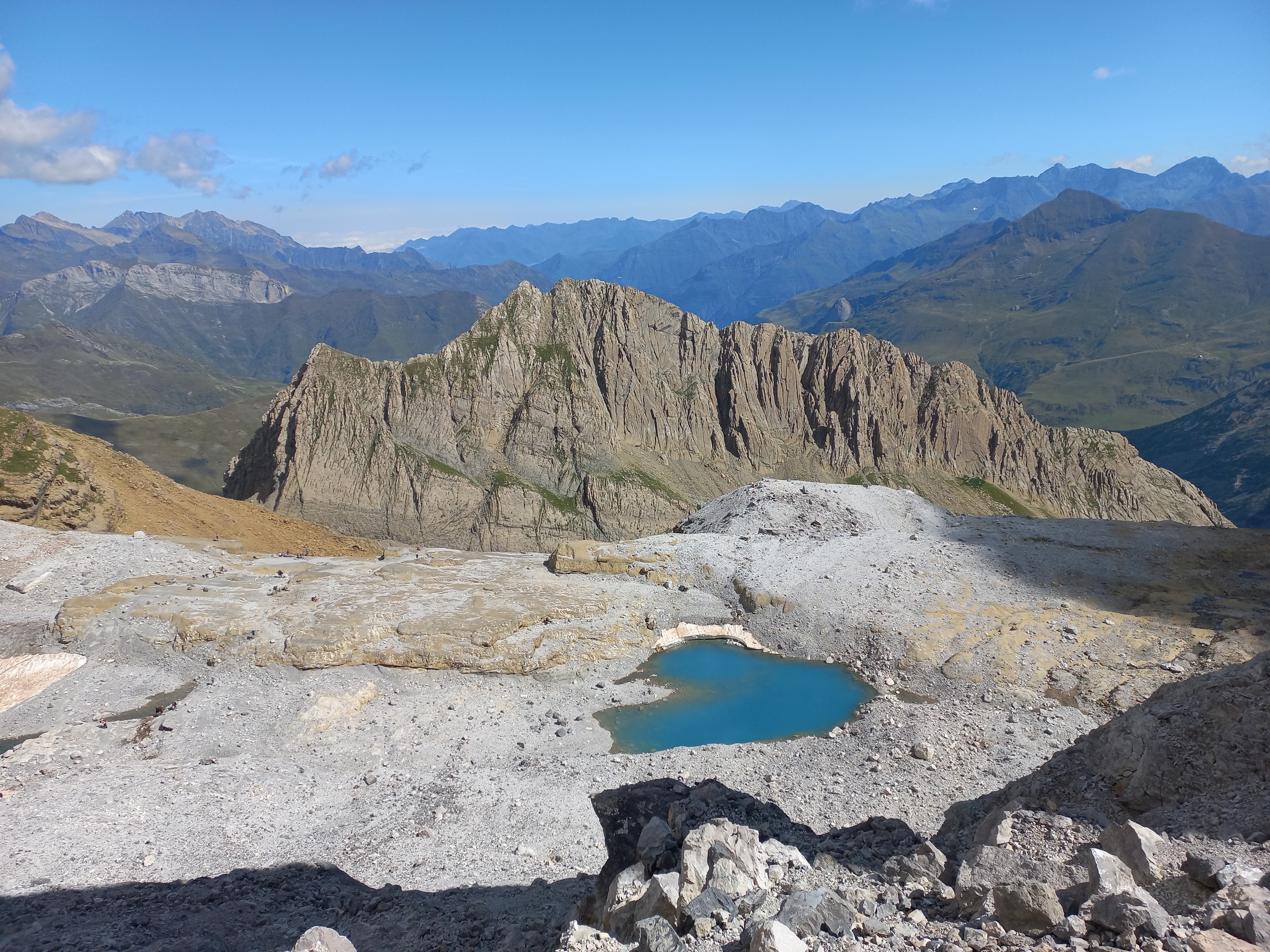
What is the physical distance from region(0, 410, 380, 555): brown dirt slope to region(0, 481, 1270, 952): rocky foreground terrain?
578 centimetres

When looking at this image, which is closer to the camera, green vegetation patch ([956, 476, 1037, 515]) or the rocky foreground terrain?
the rocky foreground terrain

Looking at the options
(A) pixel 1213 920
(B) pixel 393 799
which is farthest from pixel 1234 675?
(B) pixel 393 799

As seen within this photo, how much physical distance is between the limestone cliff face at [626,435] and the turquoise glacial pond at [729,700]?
67.3 meters

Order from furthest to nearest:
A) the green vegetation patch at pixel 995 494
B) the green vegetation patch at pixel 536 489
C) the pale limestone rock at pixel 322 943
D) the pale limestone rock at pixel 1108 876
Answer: the green vegetation patch at pixel 995 494, the green vegetation patch at pixel 536 489, the pale limestone rock at pixel 322 943, the pale limestone rock at pixel 1108 876

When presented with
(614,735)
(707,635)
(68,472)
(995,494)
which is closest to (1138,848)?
(614,735)

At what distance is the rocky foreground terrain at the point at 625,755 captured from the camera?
13016 millimetres

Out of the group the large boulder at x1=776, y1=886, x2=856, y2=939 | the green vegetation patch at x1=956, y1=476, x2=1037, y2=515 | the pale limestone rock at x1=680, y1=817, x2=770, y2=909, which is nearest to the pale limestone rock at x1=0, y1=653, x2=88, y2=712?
the pale limestone rock at x1=680, y1=817, x2=770, y2=909

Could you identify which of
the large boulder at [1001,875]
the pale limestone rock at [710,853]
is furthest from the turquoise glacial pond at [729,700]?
the large boulder at [1001,875]

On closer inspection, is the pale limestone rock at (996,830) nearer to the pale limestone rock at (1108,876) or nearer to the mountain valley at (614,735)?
the mountain valley at (614,735)

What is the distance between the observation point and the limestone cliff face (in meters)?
110

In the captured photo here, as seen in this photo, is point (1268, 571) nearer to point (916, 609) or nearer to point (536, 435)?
point (916, 609)

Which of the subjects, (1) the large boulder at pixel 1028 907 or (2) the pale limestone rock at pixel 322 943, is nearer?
(1) the large boulder at pixel 1028 907

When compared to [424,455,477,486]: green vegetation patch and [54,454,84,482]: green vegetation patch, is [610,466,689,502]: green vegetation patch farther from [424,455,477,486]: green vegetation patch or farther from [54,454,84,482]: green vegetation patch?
[54,454,84,482]: green vegetation patch

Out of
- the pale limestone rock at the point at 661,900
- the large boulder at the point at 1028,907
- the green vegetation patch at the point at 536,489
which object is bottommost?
the green vegetation patch at the point at 536,489
